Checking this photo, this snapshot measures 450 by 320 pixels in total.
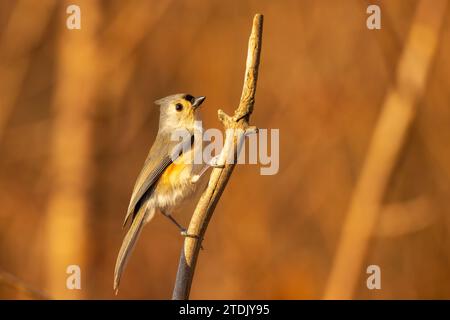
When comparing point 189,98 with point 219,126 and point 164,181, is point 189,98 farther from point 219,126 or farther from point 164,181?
point 219,126

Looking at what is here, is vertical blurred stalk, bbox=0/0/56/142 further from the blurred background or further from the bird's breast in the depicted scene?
the bird's breast

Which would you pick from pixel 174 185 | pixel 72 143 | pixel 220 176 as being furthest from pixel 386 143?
pixel 72 143

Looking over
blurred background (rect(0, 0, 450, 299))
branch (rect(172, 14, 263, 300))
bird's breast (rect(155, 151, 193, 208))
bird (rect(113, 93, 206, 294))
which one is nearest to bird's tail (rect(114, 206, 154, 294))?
bird (rect(113, 93, 206, 294))

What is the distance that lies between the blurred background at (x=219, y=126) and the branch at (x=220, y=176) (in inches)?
128

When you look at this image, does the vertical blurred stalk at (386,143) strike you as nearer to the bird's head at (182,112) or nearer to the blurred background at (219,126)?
the blurred background at (219,126)

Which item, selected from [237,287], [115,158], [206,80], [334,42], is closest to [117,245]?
[115,158]

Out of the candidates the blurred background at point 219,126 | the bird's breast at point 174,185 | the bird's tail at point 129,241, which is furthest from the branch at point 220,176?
the blurred background at point 219,126

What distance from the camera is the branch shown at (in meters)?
2.93

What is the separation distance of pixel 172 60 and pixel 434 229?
326 centimetres

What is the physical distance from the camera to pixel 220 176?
307cm

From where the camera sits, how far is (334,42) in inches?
268

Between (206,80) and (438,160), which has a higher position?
(206,80)

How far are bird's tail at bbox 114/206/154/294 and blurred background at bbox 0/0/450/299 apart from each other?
8.31 ft
